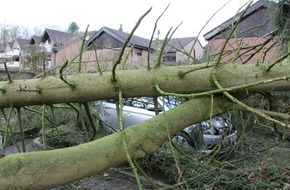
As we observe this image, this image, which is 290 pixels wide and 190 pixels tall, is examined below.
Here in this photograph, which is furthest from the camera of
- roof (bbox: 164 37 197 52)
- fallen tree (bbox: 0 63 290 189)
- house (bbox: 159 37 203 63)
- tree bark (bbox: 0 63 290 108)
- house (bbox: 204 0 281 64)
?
roof (bbox: 164 37 197 52)

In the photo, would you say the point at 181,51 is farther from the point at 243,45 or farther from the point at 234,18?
the point at 243,45

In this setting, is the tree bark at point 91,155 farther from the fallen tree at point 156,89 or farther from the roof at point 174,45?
the roof at point 174,45

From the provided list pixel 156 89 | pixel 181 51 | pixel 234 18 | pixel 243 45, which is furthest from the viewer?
pixel 243 45

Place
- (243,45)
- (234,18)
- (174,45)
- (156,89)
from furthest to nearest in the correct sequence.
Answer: (174,45)
(243,45)
(234,18)
(156,89)

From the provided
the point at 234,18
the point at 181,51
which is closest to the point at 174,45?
the point at 181,51

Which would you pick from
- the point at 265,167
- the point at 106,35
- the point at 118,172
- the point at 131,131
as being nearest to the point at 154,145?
the point at 131,131

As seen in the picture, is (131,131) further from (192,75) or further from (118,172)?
(118,172)

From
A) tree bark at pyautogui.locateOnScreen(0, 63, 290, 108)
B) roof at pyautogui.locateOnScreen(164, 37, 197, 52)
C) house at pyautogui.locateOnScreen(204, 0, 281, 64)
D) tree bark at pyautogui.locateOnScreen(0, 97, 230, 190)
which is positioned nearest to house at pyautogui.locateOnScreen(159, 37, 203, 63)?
roof at pyautogui.locateOnScreen(164, 37, 197, 52)

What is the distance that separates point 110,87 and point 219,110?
72cm

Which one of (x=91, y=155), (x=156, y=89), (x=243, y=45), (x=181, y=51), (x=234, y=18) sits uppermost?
(x=234, y=18)

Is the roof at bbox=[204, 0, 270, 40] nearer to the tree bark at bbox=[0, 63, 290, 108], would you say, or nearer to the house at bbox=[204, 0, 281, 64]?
the house at bbox=[204, 0, 281, 64]

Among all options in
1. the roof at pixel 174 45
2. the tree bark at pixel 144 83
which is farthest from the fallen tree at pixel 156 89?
the roof at pixel 174 45

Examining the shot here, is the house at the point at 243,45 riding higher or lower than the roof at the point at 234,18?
lower

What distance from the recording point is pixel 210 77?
2.03 meters
